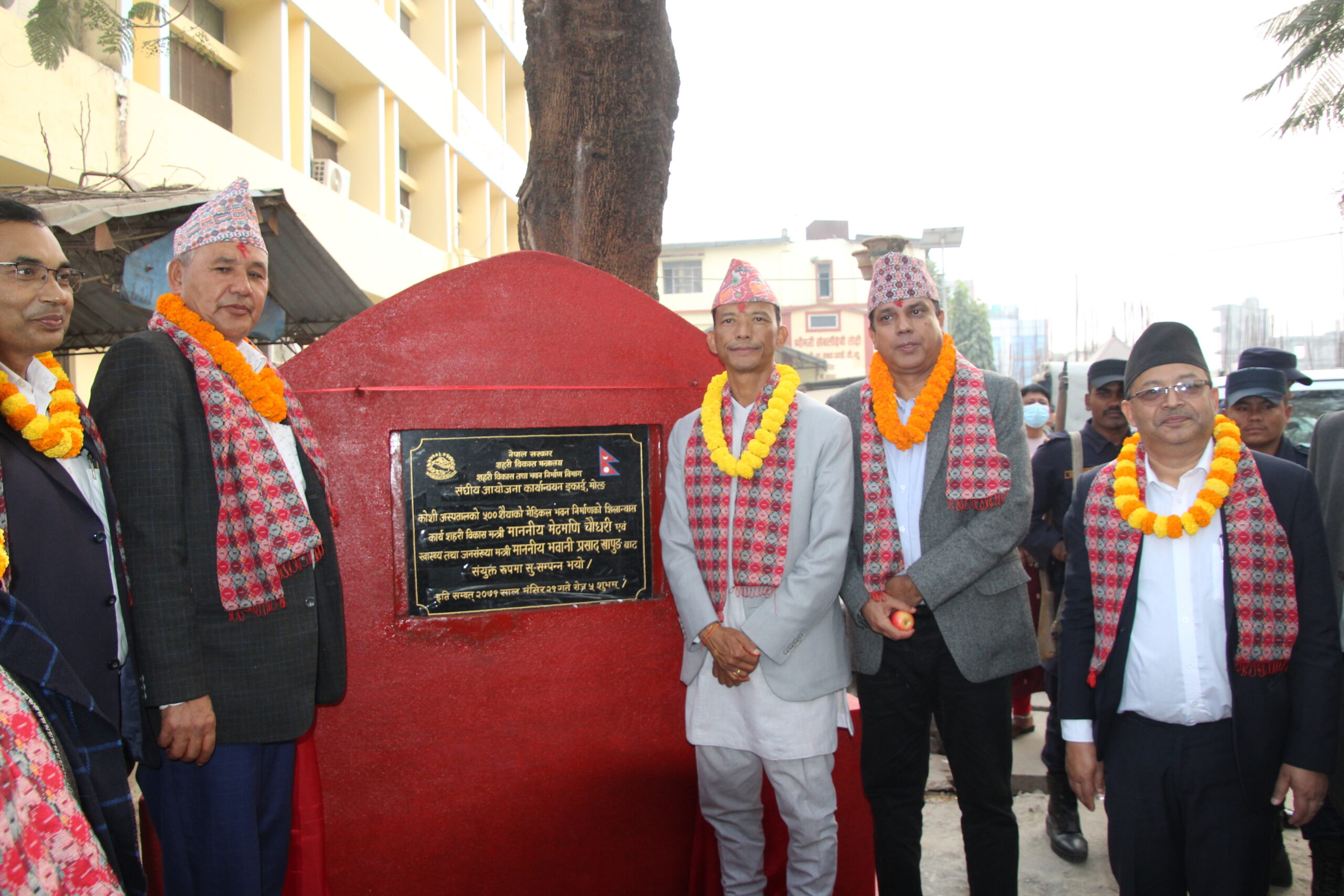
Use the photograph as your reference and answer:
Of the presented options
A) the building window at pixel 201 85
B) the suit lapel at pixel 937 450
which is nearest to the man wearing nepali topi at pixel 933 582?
the suit lapel at pixel 937 450

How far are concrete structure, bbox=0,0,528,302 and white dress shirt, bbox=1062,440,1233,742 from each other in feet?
15.9

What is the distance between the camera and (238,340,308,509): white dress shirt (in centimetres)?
231

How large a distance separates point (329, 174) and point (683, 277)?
71.7 ft

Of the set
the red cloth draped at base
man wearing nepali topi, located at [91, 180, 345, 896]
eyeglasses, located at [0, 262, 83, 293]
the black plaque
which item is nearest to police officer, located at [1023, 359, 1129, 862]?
the black plaque

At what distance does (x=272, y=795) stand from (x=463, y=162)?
50.9ft

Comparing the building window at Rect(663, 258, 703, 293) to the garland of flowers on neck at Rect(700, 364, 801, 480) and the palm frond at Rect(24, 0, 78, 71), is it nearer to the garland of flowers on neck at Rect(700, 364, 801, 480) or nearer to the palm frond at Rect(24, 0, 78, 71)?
the palm frond at Rect(24, 0, 78, 71)

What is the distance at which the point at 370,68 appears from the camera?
1176 centimetres

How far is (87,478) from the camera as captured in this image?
6.40 feet

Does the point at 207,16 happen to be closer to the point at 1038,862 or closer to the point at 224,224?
the point at 224,224

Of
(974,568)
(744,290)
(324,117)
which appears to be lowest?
(974,568)

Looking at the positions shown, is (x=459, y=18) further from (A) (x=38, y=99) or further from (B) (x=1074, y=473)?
(B) (x=1074, y=473)

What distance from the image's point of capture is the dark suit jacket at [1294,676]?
2.05 m

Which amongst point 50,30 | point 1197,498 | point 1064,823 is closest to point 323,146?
point 50,30

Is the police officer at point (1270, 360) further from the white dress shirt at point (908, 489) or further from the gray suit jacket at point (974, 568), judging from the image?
the white dress shirt at point (908, 489)
